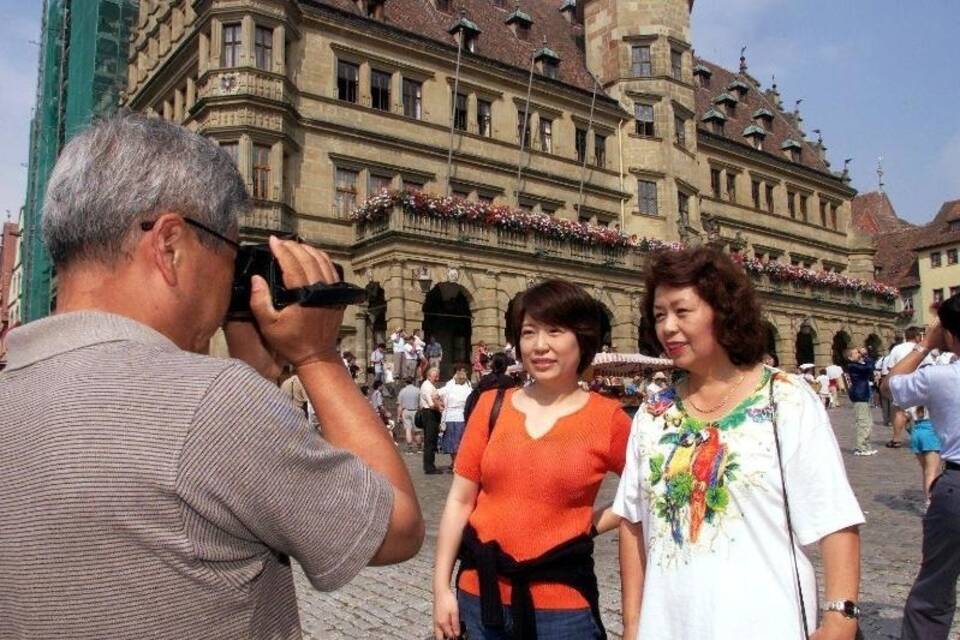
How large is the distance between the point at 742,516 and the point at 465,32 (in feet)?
102

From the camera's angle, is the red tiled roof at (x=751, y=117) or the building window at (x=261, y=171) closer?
the building window at (x=261, y=171)

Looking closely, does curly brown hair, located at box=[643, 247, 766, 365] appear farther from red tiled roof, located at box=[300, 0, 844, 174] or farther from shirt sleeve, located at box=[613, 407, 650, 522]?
red tiled roof, located at box=[300, 0, 844, 174]

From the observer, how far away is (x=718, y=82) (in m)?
46.6

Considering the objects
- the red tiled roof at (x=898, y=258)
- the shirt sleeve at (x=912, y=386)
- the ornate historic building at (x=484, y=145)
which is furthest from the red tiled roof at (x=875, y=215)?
the shirt sleeve at (x=912, y=386)

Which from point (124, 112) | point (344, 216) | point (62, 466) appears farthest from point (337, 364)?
point (344, 216)

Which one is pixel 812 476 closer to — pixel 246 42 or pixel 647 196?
pixel 246 42

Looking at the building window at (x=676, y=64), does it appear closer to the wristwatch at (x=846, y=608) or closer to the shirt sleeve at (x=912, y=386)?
the shirt sleeve at (x=912, y=386)

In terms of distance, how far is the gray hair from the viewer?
1.56 m

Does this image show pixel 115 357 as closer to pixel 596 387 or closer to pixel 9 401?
pixel 9 401

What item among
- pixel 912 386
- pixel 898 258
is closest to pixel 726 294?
pixel 912 386

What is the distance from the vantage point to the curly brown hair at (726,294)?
8.91ft

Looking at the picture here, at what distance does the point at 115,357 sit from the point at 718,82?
1962 inches

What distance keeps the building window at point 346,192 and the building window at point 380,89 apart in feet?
9.49

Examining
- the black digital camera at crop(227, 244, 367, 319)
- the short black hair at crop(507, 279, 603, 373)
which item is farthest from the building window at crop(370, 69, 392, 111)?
the black digital camera at crop(227, 244, 367, 319)
